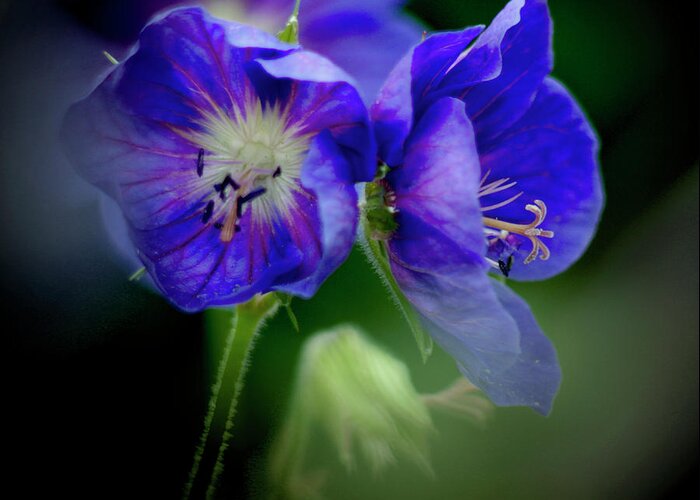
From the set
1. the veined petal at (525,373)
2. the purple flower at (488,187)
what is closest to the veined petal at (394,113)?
the purple flower at (488,187)

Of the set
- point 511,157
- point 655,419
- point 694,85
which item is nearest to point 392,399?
point 511,157

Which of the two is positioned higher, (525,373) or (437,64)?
(437,64)

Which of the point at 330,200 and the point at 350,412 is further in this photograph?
the point at 350,412

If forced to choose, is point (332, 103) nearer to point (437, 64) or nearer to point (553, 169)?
point (437, 64)

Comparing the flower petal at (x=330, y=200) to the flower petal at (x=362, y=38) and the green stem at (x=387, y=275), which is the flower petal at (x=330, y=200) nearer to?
the green stem at (x=387, y=275)

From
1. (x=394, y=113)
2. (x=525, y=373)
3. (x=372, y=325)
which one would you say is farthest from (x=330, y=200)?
(x=372, y=325)

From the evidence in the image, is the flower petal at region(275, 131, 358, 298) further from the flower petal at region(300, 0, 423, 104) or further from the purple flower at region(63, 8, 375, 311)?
the flower petal at region(300, 0, 423, 104)

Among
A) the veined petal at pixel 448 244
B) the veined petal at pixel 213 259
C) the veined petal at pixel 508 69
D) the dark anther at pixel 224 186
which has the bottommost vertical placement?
the veined petal at pixel 213 259
